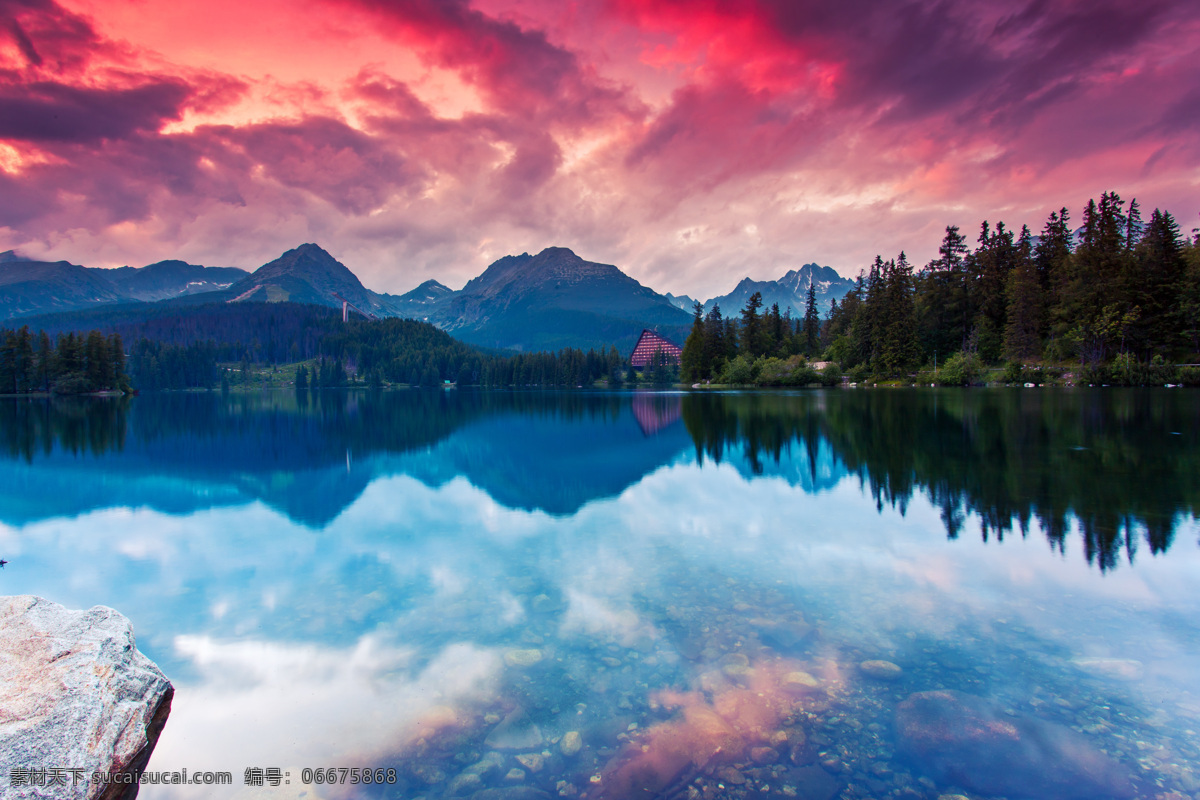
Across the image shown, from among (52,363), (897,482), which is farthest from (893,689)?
(52,363)

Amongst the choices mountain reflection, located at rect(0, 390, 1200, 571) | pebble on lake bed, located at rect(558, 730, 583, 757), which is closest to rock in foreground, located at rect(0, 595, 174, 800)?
pebble on lake bed, located at rect(558, 730, 583, 757)

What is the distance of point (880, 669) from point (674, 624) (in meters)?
2.80

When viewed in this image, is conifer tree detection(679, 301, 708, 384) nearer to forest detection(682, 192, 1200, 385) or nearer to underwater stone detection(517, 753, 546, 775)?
forest detection(682, 192, 1200, 385)

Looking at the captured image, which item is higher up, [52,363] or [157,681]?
[52,363]

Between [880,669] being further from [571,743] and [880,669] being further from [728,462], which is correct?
[728,462]

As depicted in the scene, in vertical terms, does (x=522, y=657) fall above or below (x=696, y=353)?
below

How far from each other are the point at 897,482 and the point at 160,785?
62.4 ft

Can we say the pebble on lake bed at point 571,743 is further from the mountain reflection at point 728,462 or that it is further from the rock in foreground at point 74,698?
the mountain reflection at point 728,462

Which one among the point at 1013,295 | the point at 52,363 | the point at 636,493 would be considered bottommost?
the point at 636,493

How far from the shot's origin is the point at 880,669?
677cm

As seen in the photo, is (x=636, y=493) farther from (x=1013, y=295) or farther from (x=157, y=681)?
(x=1013, y=295)

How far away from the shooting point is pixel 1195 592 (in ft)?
28.9

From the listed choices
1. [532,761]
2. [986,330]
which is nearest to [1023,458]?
[532,761]

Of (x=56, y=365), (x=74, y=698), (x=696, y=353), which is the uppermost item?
(x=696, y=353)
